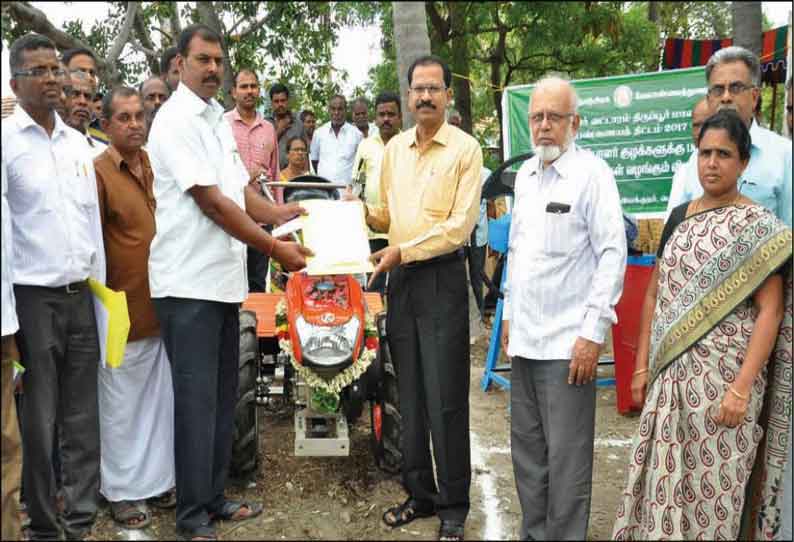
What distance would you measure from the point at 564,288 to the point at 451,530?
4.74 feet

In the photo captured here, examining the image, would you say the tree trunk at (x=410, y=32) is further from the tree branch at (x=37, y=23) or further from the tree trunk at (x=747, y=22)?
the tree trunk at (x=747, y=22)

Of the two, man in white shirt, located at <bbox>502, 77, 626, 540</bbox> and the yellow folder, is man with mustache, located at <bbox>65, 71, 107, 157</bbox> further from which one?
man in white shirt, located at <bbox>502, 77, 626, 540</bbox>

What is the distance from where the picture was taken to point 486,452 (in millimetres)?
5402

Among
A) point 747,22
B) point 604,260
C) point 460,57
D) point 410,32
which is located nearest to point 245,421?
point 604,260

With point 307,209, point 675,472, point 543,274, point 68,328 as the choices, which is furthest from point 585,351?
point 68,328

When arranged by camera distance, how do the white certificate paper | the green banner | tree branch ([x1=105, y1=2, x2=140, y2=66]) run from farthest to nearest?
tree branch ([x1=105, y1=2, x2=140, y2=66]) → the green banner → the white certificate paper

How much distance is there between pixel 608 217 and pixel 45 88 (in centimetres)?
264

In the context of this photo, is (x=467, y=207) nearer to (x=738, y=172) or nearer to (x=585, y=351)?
(x=585, y=351)

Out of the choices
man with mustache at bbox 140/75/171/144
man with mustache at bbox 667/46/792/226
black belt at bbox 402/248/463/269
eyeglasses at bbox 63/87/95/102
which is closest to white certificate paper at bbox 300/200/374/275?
black belt at bbox 402/248/463/269

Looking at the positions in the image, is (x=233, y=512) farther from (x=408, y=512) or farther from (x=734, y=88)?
(x=734, y=88)

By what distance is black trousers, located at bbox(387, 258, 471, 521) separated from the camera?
3.98 m

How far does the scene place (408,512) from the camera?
4.21 metres

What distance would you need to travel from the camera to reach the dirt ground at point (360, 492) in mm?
4184

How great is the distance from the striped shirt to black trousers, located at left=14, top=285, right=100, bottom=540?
7.11 feet
